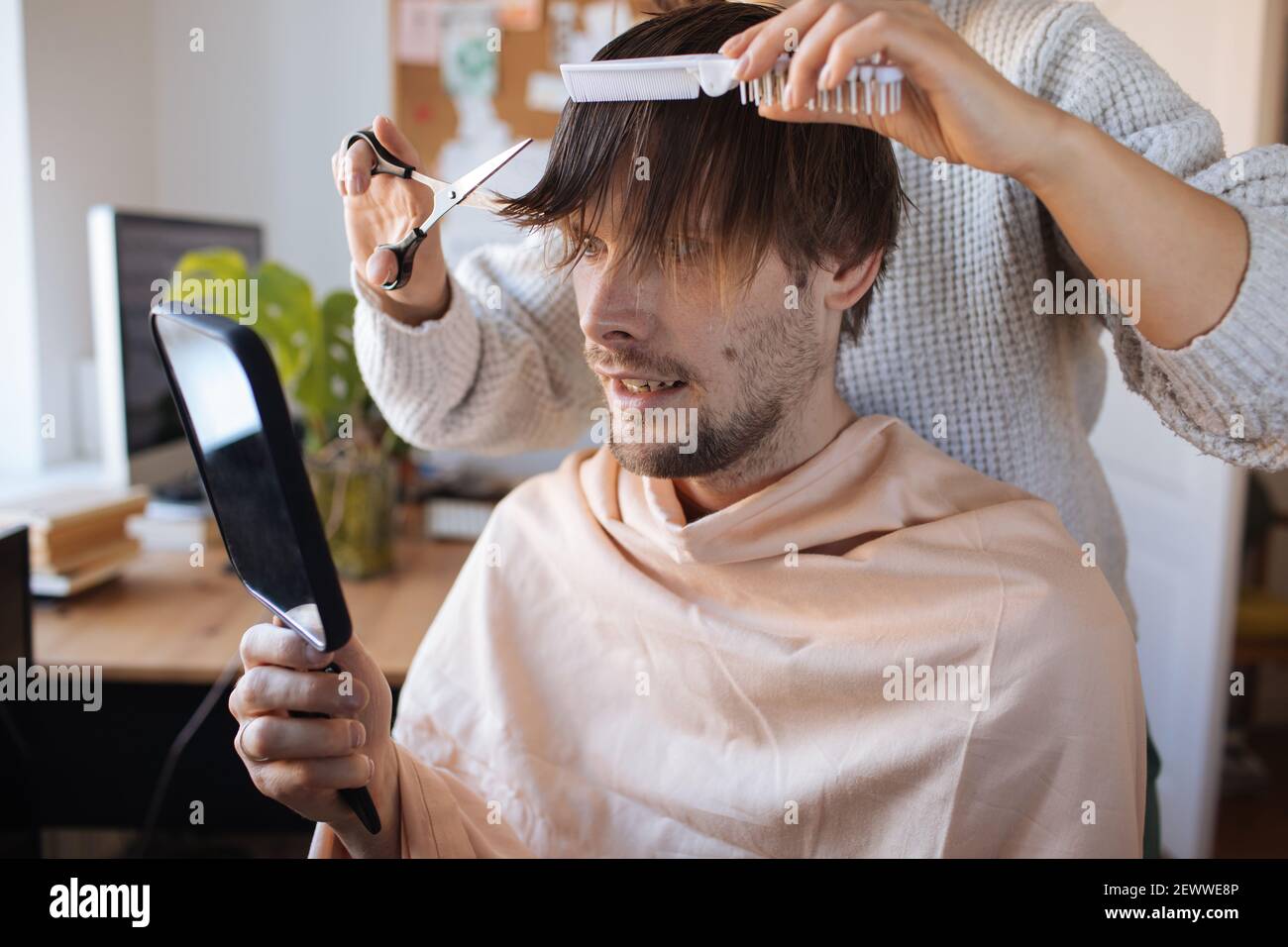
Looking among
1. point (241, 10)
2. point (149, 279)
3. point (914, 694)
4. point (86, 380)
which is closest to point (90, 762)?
point (149, 279)

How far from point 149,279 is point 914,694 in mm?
1689

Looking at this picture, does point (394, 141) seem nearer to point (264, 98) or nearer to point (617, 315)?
point (617, 315)

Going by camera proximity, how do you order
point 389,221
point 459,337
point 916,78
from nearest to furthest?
point 916,78 → point 389,221 → point 459,337

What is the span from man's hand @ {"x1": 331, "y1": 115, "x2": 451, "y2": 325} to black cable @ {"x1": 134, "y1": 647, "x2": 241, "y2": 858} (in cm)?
74

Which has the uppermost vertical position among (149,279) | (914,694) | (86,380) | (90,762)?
(149,279)

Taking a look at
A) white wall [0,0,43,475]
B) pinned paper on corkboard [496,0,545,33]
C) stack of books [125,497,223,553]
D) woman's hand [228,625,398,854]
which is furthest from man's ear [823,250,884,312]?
pinned paper on corkboard [496,0,545,33]

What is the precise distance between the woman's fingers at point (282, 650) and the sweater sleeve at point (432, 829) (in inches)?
8.3

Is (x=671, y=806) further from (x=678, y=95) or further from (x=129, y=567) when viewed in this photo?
(x=129, y=567)

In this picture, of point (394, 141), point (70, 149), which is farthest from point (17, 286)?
point (394, 141)

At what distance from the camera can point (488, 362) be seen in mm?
1207

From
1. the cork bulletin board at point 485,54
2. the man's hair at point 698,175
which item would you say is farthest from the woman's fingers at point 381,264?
the cork bulletin board at point 485,54

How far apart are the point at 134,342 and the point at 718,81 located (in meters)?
1.59

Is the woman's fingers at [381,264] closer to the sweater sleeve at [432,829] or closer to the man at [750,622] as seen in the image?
the man at [750,622]
